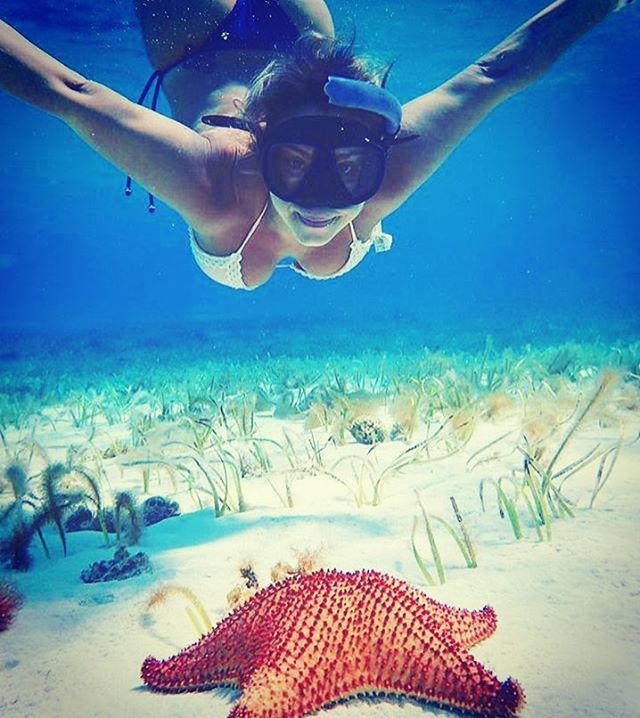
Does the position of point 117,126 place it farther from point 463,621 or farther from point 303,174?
point 463,621

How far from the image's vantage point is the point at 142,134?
11.9 ft

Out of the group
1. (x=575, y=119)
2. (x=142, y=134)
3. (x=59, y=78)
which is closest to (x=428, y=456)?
(x=142, y=134)

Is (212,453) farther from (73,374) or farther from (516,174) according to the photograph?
(516,174)

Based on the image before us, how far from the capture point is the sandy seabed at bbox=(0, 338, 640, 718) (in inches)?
72.8

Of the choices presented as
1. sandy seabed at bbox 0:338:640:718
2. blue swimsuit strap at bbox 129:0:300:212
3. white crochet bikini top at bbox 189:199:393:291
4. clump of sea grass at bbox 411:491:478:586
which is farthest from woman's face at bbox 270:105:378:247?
blue swimsuit strap at bbox 129:0:300:212

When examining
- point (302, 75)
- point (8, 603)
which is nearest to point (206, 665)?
point (8, 603)

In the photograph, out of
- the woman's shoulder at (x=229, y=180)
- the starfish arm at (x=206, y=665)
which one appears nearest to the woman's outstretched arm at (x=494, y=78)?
the woman's shoulder at (x=229, y=180)

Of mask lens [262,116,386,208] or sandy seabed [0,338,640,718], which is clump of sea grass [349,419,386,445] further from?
mask lens [262,116,386,208]

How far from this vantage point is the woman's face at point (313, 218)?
3.92m

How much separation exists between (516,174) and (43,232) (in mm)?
99817

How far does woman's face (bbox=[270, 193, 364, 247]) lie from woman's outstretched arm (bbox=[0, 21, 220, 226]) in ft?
2.12

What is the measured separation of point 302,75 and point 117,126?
1477 mm

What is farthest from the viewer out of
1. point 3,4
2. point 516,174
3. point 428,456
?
point 516,174

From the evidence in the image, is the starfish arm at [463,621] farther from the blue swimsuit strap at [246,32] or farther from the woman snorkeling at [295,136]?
the blue swimsuit strap at [246,32]
